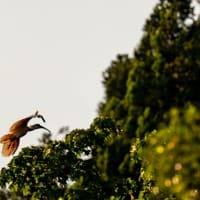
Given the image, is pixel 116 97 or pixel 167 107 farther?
pixel 116 97

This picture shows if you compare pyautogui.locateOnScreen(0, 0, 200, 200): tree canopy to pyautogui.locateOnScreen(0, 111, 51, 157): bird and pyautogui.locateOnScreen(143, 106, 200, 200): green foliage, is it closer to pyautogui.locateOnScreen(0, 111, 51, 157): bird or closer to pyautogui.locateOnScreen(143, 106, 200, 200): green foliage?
pyautogui.locateOnScreen(143, 106, 200, 200): green foliage

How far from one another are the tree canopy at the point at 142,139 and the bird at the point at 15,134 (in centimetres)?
336

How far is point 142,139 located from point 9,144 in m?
8.49

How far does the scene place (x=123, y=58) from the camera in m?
80.5

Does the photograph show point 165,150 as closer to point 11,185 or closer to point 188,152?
point 188,152

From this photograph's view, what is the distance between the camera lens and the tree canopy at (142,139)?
13.1 m

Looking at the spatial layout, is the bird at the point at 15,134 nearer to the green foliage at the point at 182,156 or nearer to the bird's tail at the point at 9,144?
the bird's tail at the point at 9,144

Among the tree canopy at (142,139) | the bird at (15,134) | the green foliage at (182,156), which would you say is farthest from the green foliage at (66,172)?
the green foliage at (182,156)

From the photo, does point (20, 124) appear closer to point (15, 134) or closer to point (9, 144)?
point (15, 134)

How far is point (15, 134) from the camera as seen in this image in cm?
2452

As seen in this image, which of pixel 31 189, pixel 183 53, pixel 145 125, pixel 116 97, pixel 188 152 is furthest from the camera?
pixel 116 97

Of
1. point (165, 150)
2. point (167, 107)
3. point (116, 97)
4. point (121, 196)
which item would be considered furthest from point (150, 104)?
point (165, 150)

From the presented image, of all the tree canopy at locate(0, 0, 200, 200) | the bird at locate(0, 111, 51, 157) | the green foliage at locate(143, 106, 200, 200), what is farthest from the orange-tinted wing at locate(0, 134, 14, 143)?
the green foliage at locate(143, 106, 200, 200)

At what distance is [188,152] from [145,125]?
5290cm
